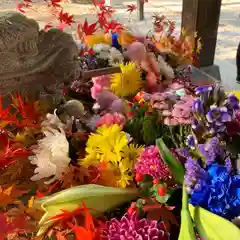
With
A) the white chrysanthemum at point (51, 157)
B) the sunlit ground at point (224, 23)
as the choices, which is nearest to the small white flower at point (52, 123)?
the white chrysanthemum at point (51, 157)

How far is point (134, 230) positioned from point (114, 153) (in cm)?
14

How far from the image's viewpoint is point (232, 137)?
47 centimetres

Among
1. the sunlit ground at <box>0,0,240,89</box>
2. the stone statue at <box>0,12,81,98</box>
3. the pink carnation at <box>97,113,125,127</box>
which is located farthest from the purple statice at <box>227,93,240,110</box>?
the sunlit ground at <box>0,0,240,89</box>

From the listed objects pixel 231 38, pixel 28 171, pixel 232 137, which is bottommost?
pixel 231 38

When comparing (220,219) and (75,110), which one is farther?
(75,110)

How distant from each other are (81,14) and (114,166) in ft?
3.22

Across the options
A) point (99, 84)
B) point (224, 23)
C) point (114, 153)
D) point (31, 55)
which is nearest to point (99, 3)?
point (99, 84)

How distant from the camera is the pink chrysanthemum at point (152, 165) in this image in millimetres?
494

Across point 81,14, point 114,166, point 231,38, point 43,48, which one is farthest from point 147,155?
point 231,38

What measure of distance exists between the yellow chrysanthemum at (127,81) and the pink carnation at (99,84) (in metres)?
0.03

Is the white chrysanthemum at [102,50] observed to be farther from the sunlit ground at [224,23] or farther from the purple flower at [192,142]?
the sunlit ground at [224,23]

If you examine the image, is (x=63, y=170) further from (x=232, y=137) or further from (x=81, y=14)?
(x=81, y=14)

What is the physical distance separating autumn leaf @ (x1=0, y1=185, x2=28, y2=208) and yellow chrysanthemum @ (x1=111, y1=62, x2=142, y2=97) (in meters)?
0.35

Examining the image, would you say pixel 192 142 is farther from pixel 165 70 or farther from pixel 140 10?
pixel 140 10
